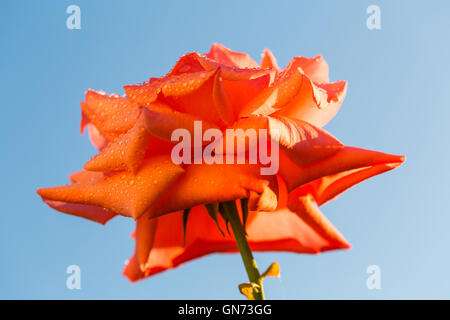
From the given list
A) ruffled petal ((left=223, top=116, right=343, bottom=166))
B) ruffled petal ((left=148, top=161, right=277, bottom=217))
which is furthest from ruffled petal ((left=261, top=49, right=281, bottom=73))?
ruffled petal ((left=148, top=161, right=277, bottom=217))

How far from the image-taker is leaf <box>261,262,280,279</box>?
1055mm

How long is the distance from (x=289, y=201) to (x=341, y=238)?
0.23m

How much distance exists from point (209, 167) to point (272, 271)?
0.96 feet

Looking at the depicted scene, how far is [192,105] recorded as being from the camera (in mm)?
1055

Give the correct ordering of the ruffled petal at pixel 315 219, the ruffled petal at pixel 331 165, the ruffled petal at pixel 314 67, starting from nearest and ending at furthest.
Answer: the ruffled petal at pixel 331 165 < the ruffled petal at pixel 315 219 < the ruffled petal at pixel 314 67

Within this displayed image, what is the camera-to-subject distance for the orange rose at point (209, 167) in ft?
3.15

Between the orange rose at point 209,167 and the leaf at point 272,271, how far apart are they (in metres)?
0.17

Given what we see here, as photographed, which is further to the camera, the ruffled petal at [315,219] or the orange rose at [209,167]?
the ruffled petal at [315,219]

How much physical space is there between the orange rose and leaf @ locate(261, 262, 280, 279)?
6.7 inches

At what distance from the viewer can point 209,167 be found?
976mm

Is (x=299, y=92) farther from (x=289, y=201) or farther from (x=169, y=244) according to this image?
(x=169, y=244)

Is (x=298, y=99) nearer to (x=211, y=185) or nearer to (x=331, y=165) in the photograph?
(x=331, y=165)

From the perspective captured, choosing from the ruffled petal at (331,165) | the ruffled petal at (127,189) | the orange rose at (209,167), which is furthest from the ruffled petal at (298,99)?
the ruffled petal at (127,189)

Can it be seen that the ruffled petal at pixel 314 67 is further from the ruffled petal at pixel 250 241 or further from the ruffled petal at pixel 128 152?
the ruffled petal at pixel 128 152
